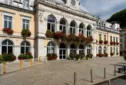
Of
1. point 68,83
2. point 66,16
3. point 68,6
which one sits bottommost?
point 68,83

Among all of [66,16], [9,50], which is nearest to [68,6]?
[66,16]

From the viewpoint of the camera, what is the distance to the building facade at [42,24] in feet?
59.4

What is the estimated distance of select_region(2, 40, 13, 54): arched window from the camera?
56.9 ft

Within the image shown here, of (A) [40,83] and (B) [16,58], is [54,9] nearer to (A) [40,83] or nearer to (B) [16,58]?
(B) [16,58]

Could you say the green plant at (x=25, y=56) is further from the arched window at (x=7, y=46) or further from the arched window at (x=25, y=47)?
the arched window at (x=7, y=46)

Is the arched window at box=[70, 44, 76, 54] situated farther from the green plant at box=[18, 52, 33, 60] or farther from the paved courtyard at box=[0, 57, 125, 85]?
the paved courtyard at box=[0, 57, 125, 85]

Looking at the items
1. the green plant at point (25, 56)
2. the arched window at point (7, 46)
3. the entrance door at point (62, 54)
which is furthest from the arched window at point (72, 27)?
the arched window at point (7, 46)

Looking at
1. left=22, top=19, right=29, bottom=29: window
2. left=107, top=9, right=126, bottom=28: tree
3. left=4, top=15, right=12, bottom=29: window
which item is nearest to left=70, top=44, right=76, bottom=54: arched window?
left=22, top=19, right=29, bottom=29: window

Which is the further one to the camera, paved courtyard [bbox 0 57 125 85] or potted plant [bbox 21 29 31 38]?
potted plant [bbox 21 29 31 38]

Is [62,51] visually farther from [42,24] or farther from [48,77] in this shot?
[48,77]

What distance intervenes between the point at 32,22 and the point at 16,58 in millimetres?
6241

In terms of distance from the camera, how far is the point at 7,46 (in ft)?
58.1

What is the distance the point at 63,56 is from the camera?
2441 centimetres

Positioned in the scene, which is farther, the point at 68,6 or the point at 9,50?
the point at 68,6
